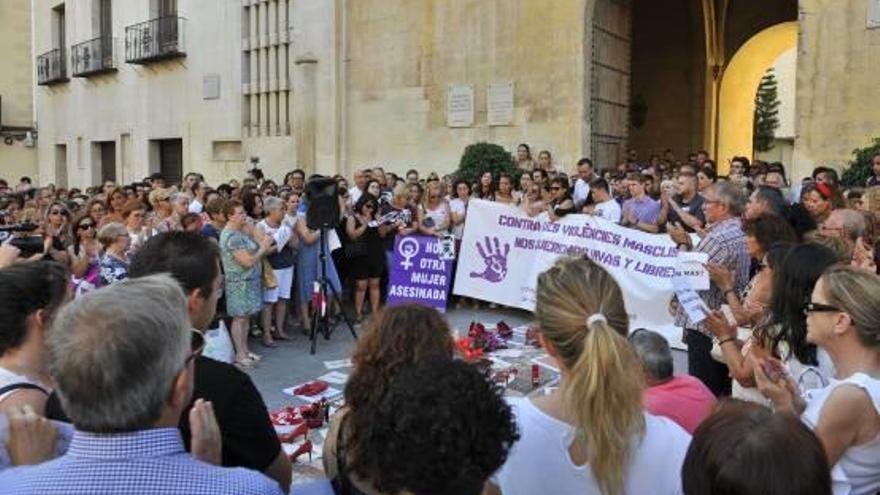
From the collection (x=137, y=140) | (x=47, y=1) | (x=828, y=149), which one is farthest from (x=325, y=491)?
(x=47, y=1)

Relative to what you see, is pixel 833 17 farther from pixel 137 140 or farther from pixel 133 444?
pixel 137 140

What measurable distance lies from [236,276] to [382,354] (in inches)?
231

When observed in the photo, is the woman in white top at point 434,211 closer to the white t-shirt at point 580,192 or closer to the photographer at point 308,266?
the photographer at point 308,266

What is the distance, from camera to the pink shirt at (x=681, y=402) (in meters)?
3.10

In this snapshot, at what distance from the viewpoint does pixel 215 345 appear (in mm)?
5098

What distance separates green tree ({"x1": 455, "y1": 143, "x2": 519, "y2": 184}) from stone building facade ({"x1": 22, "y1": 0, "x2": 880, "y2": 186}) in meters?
1.02

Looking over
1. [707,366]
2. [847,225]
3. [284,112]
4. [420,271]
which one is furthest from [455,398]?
[284,112]

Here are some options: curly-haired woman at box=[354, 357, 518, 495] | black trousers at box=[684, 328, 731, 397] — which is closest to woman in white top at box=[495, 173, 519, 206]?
black trousers at box=[684, 328, 731, 397]

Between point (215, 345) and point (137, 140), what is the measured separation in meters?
21.6

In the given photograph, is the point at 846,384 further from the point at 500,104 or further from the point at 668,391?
the point at 500,104

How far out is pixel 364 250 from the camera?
32.8 feet

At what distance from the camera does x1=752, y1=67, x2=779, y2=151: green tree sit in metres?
39.5

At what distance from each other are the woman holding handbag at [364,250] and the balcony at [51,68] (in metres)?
22.9

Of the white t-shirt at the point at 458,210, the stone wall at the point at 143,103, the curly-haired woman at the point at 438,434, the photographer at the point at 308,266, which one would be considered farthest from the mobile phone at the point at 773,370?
the stone wall at the point at 143,103
